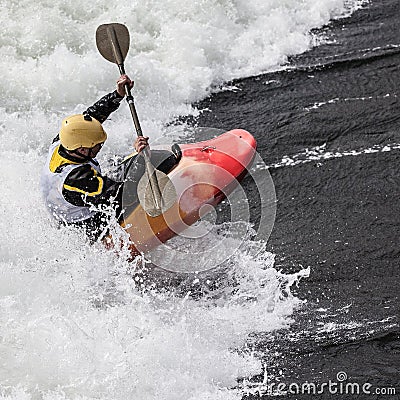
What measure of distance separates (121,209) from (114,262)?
404 mm

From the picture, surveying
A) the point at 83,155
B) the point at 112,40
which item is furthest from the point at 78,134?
the point at 112,40

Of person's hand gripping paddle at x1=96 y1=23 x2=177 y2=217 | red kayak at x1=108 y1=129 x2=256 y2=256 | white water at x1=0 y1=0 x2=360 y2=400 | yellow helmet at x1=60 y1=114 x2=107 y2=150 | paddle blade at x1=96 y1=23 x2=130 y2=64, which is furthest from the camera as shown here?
paddle blade at x1=96 y1=23 x2=130 y2=64

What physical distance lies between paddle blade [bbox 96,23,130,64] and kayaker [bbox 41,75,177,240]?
89 centimetres

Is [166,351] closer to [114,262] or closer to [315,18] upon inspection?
[114,262]

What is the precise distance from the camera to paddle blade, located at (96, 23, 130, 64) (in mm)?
5031

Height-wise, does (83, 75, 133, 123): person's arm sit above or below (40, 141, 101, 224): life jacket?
above

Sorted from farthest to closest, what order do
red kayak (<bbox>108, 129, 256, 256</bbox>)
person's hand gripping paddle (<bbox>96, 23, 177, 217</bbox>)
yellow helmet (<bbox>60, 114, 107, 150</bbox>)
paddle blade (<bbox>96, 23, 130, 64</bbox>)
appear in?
paddle blade (<bbox>96, 23, 130, 64</bbox>) < red kayak (<bbox>108, 129, 256, 256</bbox>) < person's hand gripping paddle (<bbox>96, 23, 177, 217</bbox>) < yellow helmet (<bbox>60, 114, 107, 150</bbox>)

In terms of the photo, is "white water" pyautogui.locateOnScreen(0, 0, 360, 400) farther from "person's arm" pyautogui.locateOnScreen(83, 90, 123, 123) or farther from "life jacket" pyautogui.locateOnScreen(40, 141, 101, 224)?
"person's arm" pyautogui.locateOnScreen(83, 90, 123, 123)

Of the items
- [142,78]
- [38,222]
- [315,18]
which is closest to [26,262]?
[38,222]

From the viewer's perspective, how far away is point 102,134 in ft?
14.2

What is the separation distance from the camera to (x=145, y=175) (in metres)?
4.53

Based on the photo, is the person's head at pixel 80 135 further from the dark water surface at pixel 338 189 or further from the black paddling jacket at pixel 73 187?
the dark water surface at pixel 338 189

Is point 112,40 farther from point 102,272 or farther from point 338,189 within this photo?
point 338,189

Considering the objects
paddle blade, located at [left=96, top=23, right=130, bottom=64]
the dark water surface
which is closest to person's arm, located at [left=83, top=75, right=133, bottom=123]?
paddle blade, located at [left=96, top=23, right=130, bottom=64]
